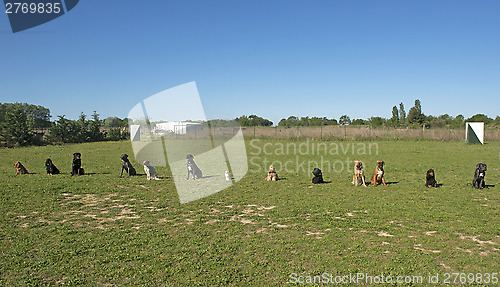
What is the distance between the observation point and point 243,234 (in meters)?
6.07

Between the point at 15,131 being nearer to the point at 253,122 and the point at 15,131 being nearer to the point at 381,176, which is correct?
the point at 253,122

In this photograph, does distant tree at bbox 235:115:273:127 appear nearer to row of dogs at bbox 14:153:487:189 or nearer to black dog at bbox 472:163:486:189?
row of dogs at bbox 14:153:487:189

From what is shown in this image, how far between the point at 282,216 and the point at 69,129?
39311mm

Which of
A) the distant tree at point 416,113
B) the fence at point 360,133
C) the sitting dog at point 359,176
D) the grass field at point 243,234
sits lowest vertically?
the grass field at point 243,234

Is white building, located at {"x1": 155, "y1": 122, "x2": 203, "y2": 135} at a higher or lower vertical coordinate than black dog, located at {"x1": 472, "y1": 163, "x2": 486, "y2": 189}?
higher

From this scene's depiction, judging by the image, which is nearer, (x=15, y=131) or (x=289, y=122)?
(x=15, y=131)

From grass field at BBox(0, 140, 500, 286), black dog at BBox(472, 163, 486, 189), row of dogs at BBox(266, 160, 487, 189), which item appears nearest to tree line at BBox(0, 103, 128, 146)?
grass field at BBox(0, 140, 500, 286)

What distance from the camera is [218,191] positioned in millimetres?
10367

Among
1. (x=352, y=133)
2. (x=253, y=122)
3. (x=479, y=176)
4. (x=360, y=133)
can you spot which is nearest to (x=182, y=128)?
A: (x=253, y=122)

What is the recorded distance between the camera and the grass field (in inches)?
174

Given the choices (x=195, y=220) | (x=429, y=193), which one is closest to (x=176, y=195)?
(x=195, y=220)

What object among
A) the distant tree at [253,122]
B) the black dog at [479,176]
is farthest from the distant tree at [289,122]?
the black dog at [479,176]

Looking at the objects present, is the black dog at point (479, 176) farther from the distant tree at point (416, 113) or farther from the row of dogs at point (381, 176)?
the distant tree at point (416, 113)

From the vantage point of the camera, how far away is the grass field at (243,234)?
4.42 m
